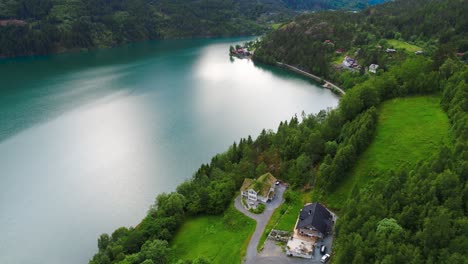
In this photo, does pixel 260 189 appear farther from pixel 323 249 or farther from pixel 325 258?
pixel 325 258

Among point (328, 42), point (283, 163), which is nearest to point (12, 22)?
point (328, 42)

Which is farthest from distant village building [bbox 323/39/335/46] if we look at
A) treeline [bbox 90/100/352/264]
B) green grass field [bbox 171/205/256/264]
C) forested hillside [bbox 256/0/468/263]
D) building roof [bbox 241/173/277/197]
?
green grass field [bbox 171/205/256/264]

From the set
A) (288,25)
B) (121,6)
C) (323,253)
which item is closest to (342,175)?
(323,253)

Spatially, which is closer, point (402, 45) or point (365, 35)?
point (402, 45)

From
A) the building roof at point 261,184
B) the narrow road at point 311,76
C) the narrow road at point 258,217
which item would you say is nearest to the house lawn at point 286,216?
the narrow road at point 258,217

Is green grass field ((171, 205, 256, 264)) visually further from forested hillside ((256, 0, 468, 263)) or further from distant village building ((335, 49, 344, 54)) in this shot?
distant village building ((335, 49, 344, 54))
